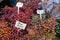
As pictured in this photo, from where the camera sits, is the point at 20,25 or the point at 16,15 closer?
the point at 20,25

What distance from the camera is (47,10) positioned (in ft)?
6.50

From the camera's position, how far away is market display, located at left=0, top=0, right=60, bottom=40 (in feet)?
5.60

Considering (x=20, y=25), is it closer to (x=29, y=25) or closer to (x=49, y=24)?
(x=29, y=25)

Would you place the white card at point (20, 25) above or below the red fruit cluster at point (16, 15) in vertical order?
below

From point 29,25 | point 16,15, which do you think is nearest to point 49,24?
point 29,25

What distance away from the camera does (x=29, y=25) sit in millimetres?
1798

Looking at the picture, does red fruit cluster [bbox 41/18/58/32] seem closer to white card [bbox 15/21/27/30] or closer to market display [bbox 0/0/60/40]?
market display [bbox 0/0/60/40]

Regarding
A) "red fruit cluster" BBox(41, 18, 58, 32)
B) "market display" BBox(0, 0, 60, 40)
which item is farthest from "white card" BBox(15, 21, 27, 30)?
"red fruit cluster" BBox(41, 18, 58, 32)

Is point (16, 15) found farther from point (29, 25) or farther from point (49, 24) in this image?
point (49, 24)

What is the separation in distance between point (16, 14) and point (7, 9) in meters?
0.16

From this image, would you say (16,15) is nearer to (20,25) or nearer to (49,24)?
(20,25)

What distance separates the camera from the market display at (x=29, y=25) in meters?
1.71

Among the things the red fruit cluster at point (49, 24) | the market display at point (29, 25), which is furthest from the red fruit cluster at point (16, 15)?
the red fruit cluster at point (49, 24)

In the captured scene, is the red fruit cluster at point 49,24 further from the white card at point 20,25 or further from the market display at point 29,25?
the white card at point 20,25
